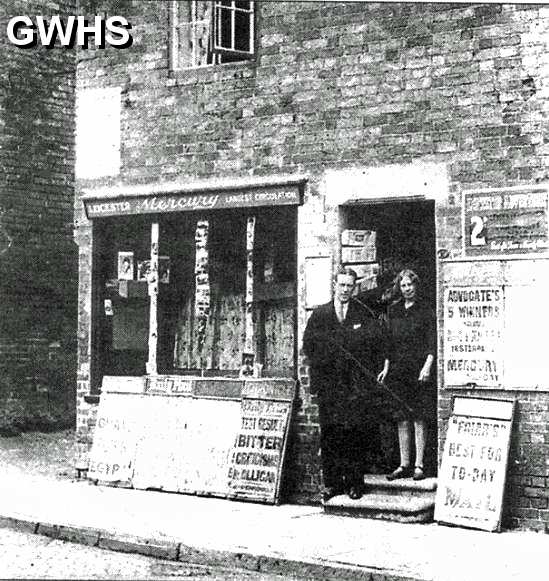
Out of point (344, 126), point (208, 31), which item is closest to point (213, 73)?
point (208, 31)

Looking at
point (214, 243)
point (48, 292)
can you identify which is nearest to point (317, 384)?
point (214, 243)

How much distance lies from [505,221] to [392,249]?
1299 mm

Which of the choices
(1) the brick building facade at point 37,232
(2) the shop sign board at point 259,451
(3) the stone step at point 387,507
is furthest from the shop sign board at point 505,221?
(1) the brick building facade at point 37,232

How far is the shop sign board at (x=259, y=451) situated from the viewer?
10.2 m

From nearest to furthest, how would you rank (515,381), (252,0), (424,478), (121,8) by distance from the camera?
1. (515,381)
2. (424,478)
3. (252,0)
4. (121,8)

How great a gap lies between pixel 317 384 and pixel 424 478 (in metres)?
1.28

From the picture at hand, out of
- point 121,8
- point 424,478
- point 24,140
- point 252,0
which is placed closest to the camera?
point 424,478

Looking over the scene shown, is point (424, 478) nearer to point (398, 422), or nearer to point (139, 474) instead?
point (398, 422)

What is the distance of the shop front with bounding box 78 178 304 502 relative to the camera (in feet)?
34.4

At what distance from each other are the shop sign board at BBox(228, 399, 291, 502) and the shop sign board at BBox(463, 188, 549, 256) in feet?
7.86

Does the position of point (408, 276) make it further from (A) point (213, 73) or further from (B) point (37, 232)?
(B) point (37, 232)

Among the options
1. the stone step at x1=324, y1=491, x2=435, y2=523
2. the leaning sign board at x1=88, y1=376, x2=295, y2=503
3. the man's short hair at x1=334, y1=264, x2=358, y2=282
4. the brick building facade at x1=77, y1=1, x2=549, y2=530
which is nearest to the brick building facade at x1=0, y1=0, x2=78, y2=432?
→ the brick building facade at x1=77, y1=1, x2=549, y2=530

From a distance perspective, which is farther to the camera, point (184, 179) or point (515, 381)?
point (184, 179)

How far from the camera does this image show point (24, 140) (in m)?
14.8
